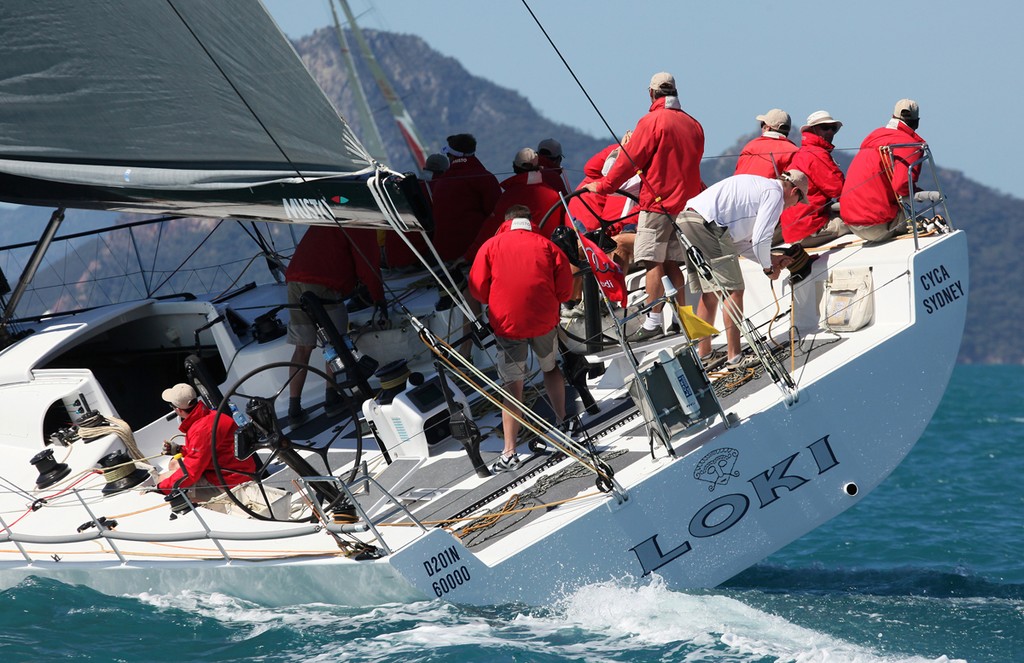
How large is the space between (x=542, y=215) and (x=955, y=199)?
399 ft

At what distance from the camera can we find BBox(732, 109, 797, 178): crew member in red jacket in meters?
7.43

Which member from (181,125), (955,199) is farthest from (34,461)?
(955,199)

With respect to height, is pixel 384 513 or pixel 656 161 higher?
pixel 656 161

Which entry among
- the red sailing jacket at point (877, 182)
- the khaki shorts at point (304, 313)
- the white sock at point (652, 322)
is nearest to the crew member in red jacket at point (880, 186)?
the red sailing jacket at point (877, 182)

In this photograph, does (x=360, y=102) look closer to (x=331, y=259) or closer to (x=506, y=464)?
(x=331, y=259)

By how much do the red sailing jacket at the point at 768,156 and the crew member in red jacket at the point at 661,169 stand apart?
499mm

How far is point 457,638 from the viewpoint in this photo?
5445mm

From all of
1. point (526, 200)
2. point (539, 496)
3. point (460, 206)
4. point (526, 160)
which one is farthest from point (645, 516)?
point (460, 206)

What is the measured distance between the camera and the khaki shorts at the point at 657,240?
697cm

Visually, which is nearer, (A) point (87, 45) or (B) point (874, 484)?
(B) point (874, 484)

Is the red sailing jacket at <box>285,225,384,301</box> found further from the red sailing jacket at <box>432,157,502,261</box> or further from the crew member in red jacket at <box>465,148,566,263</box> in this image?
the crew member in red jacket at <box>465,148,566,263</box>

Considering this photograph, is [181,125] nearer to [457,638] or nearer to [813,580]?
[457,638]

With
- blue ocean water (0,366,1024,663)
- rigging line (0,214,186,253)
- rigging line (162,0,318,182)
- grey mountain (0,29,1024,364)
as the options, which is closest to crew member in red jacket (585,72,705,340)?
rigging line (162,0,318,182)

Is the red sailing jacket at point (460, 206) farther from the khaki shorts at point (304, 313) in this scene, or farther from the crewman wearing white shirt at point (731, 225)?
the crewman wearing white shirt at point (731, 225)
